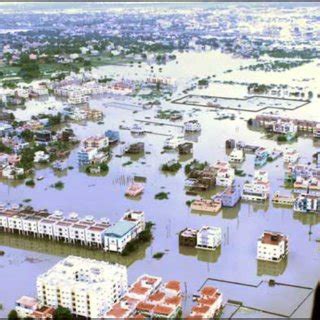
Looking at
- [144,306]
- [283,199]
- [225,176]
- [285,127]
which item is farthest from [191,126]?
[144,306]

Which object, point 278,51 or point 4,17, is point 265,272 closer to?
point 278,51

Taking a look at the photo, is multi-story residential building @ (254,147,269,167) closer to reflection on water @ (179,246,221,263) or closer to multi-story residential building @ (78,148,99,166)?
multi-story residential building @ (78,148,99,166)

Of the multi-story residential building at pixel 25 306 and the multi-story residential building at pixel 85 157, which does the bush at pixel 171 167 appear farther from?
the multi-story residential building at pixel 25 306

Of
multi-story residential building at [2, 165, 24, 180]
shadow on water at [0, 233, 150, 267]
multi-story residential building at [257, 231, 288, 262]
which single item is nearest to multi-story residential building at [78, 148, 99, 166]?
multi-story residential building at [2, 165, 24, 180]

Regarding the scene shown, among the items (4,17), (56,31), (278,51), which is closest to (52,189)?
(278,51)

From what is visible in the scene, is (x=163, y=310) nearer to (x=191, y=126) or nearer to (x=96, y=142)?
(x=96, y=142)
